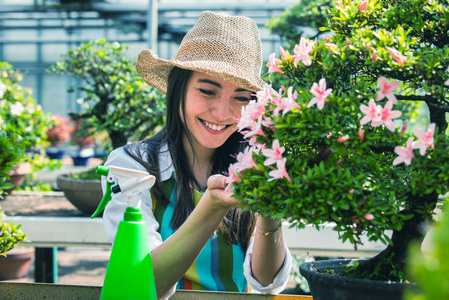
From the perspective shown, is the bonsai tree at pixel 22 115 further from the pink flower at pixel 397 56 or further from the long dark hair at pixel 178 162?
the pink flower at pixel 397 56

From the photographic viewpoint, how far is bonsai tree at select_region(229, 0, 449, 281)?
28.2 inches

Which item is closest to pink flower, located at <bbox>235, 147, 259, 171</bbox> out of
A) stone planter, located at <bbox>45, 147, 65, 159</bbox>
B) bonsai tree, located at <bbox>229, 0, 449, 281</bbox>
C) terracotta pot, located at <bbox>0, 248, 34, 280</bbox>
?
bonsai tree, located at <bbox>229, 0, 449, 281</bbox>

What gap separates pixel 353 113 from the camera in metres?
0.76

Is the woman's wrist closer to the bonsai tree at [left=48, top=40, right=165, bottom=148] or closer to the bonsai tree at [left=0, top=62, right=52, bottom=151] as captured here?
the bonsai tree at [left=48, top=40, right=165, bottom=148]

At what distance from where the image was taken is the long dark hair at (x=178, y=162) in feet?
5.15

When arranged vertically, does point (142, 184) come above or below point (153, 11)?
below

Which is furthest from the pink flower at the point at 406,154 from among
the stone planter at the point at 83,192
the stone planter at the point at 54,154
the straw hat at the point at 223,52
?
the stone planter at the point at 54,154

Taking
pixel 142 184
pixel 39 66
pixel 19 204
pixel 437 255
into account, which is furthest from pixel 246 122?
pixel 39 66

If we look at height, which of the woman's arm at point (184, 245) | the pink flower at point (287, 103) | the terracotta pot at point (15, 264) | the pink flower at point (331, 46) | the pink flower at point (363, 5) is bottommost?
the terracotta pot at point (15, 264)

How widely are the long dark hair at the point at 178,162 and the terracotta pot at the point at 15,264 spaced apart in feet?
7.25

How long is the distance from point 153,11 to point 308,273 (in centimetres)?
463

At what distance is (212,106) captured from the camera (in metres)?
1.52

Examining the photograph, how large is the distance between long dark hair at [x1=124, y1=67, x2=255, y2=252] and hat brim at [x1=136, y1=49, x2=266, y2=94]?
0.30 feet

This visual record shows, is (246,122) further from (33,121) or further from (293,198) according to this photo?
(33,121)
